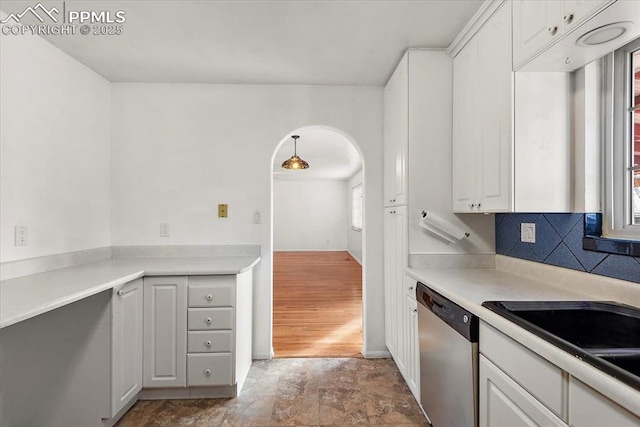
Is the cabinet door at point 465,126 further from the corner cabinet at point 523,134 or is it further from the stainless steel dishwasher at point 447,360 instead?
the stainless steel dishwasher at point 447,360

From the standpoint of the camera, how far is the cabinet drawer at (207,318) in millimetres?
1919

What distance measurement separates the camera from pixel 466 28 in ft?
5.81

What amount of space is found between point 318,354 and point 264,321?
55 centimetres

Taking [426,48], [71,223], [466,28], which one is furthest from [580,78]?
[71,223]

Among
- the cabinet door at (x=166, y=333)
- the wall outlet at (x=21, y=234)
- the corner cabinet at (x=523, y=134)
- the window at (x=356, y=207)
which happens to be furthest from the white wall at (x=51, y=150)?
the window at (x=356, y=207)

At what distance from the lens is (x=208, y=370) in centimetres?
193

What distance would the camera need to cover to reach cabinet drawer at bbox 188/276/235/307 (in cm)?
192

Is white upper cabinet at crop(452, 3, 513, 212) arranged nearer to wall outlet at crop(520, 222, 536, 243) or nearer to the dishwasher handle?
wall outlet at crop(520, 222, 536, 243)

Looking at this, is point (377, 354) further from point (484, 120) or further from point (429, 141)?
point (484, 120)

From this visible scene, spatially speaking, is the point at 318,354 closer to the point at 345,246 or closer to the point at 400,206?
the point at 400,206

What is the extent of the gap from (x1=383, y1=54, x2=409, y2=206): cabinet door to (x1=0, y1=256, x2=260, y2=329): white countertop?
3.94 ft

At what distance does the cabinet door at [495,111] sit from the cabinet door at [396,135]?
18.3 inches

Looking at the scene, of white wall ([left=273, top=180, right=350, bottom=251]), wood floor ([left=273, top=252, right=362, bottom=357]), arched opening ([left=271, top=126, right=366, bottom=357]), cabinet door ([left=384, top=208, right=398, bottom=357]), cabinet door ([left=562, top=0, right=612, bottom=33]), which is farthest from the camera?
white wall ([left=273, top=180, right=350, bottom=251])

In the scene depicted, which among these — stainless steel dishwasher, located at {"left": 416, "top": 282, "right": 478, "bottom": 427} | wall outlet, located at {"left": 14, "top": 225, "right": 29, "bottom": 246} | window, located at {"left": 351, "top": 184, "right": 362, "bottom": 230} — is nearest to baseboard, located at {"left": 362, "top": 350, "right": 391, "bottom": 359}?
stainless steel dishwasher, located at {"left": 416, "top": 282, "right": 478, "bottom": 427}
